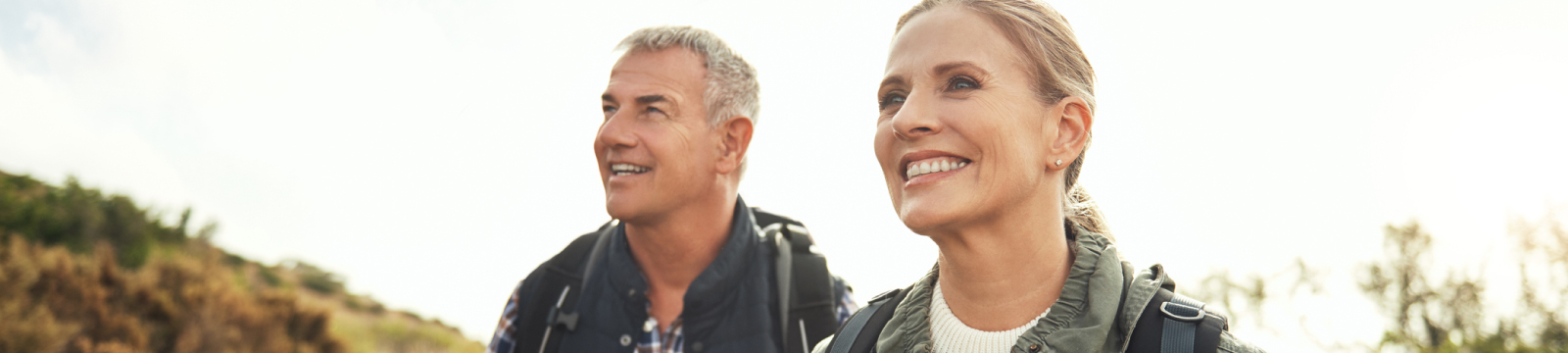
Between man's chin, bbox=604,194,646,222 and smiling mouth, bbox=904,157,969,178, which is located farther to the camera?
man's chin, bbox=604,194,646,222

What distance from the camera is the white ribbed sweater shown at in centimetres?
199

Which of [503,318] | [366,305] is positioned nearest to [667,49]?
[503,318]

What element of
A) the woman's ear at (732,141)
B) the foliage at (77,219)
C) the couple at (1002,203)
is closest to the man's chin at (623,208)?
the woman's ear at (732,141)

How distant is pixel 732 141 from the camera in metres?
4.23

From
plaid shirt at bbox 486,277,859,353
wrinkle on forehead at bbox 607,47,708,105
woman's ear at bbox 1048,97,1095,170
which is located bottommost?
plaid shirt at bbox 486,277,859,353

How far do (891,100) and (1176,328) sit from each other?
39.2 inches

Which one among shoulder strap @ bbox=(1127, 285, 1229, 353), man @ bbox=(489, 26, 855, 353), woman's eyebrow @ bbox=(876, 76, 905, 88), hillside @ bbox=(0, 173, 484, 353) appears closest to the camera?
shoulder strap @ bbox=(1127, 285, 1229, 353)

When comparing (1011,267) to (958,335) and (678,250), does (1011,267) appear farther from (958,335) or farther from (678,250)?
(678,250)

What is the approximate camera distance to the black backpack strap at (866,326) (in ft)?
7.52

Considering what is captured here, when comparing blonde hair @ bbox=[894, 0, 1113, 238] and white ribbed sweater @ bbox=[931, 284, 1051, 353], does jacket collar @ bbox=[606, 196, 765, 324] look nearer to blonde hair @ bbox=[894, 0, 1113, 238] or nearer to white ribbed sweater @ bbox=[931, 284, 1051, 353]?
white ribbed sweater @ bbox=[931, 284, 1051, 353]

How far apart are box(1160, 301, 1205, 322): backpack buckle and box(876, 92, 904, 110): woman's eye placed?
90 cm

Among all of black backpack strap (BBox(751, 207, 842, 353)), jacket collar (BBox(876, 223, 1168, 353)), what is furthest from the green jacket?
black backpack strap (BBox(751, 207, 842, 353))

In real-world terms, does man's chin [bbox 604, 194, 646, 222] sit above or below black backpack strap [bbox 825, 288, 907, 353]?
above

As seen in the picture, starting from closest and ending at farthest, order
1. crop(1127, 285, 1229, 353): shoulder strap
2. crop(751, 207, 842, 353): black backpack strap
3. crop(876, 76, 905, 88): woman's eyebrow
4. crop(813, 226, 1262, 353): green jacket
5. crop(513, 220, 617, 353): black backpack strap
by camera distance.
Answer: crop(1127, 285, 1229, 353): shoulder strap < crop(813, 226, 1262, 353): green jacket < crop(876, 76, 905, 88): woman's eyebrow < crop(751, 207, 842, 353): black backpack strap < crop(513, 220, 617, 353): black backpack strap
